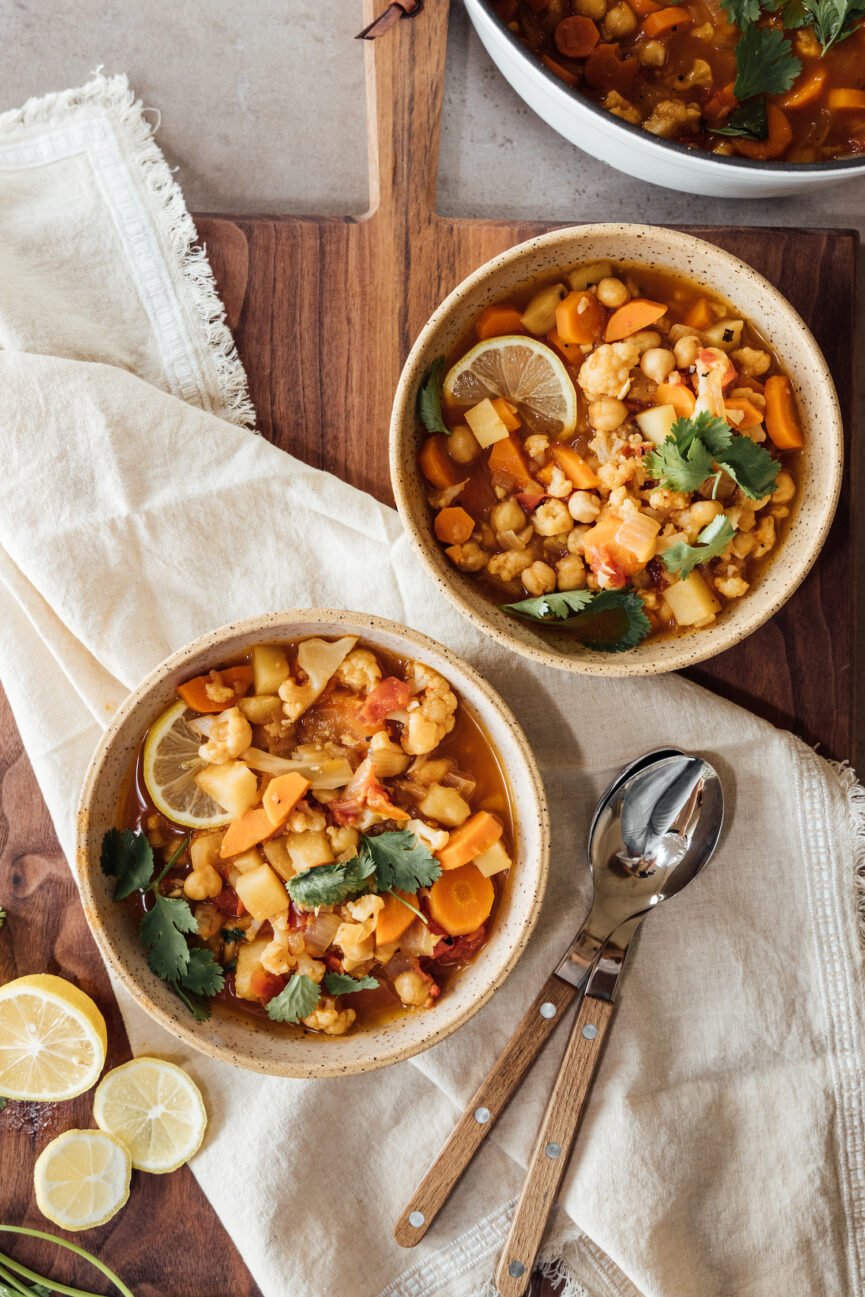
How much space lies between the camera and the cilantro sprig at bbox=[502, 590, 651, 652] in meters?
2.63

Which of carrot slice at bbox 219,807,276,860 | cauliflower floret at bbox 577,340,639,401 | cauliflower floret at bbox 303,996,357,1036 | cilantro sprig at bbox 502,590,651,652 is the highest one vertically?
cauliflower floret at bbox 577,340,639,401

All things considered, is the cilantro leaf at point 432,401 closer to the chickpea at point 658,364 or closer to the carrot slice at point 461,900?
the chickpea at point 658,364

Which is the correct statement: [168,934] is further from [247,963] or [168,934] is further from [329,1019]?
[329,1019]

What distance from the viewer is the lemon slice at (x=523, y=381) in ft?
8.77

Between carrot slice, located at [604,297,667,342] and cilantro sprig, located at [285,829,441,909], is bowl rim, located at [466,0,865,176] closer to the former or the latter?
carrot slice, located at [604,297,667,342]

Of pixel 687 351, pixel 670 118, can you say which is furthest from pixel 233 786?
pixel 670 118

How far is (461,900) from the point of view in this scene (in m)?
2.63

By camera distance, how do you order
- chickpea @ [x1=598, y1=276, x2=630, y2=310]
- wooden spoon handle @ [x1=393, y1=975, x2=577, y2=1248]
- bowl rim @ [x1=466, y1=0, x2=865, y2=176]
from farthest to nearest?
wooden spoon handle @ [x1=393, y1=975, x2=577, y2=1248]
chickpea @ [x1=598, y1=276, x2=630, y2=310]
bowl rim @ [x1=466, y1=0, x2=865, y2=176]

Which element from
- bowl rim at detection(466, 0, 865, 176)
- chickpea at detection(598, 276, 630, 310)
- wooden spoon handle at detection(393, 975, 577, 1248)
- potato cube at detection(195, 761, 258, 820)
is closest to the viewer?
bowl rim at detection(466, 0, 865, 176)

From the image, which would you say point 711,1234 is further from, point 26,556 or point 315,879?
point 26,556

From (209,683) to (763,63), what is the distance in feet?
6.91

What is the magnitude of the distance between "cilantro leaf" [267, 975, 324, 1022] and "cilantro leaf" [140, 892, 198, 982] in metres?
0.25

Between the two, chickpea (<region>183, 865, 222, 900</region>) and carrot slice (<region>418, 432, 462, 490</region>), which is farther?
carrot slice (<region>418, 432, 462, 490</region>)

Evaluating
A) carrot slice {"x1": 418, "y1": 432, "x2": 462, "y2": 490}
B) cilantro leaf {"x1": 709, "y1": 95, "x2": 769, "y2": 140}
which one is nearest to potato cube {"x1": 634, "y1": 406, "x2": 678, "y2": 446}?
carrot slice {"x1": 418, "y1": 432, "x2": 462, "y2": 490}
